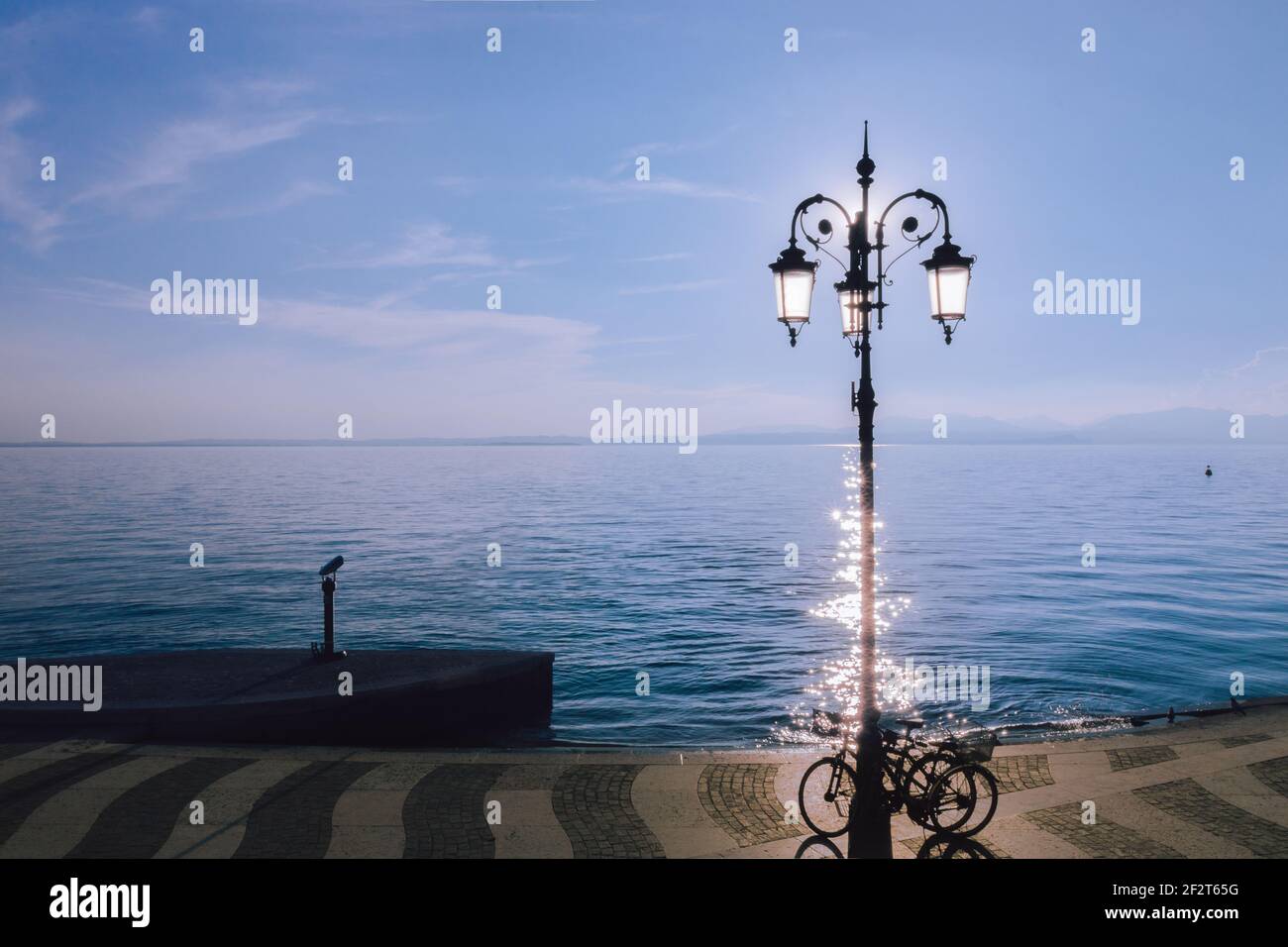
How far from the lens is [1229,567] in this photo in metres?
46.3

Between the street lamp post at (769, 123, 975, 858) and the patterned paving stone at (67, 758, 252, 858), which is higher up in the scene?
the street lamp post at (769, 123, 975, 858)

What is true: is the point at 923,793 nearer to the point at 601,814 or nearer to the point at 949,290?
the point at 601,814

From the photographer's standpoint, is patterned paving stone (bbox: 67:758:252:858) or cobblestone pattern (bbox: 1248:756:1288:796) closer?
patterned paving stone (bbox: 67:758:252:858)

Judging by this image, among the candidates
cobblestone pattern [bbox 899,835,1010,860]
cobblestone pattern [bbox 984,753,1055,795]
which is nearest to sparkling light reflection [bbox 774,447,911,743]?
cobblestone pattern [bbox 984,753,1055,795]

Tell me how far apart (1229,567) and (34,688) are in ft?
175

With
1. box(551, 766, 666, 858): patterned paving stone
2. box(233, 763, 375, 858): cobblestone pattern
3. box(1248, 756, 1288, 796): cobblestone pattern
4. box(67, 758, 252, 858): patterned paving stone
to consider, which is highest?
box(67, 758, 252, 858): patterned paving stone

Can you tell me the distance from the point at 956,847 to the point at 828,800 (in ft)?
4.50

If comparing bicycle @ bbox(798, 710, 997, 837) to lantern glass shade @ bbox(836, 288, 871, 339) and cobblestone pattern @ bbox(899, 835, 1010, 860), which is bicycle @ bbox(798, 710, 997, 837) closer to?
cobblestone pattern @ bbox(899, 835, 1010, 860)

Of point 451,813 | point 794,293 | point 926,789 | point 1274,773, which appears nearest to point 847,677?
point 1274,773

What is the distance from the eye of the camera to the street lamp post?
830 centimetres

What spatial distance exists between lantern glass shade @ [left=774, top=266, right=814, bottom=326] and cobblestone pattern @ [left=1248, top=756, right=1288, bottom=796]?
875cm

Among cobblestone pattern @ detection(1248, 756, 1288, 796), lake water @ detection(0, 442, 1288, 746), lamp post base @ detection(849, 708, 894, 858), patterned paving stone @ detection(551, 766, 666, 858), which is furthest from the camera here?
lake water @ detection(0, 442, 1288, 746)

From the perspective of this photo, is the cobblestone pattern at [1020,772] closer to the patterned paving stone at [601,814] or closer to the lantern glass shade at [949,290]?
the patterned paving stone at [601,814]

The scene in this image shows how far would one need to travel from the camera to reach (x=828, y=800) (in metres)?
9.34
